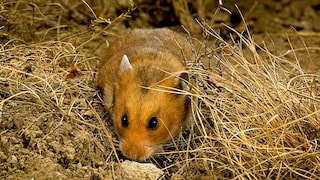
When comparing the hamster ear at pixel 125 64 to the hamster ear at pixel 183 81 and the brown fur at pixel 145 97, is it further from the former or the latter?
the hamster ear at pixel 183 81

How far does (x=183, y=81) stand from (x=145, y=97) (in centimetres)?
28

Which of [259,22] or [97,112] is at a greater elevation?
[97,112]

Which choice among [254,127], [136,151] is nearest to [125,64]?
[136,151]

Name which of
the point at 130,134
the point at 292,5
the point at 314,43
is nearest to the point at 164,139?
the point at 130,134

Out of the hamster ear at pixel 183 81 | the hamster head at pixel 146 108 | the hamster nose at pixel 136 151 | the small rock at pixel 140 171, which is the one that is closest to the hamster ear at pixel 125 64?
the hamster head at pixel 146 108

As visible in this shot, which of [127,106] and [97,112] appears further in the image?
[97,112]

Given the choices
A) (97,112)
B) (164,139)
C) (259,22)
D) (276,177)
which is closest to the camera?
(276,177)

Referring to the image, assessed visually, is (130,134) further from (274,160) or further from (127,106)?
(274,160)

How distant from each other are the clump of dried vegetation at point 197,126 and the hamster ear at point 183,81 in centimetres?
6

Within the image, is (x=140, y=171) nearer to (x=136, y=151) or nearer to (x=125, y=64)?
(x=136, y=151)

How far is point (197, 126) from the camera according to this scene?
14.4 ft

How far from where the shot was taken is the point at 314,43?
6.73m

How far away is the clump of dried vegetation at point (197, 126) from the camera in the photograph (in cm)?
409

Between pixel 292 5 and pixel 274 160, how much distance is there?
3.89 metres
